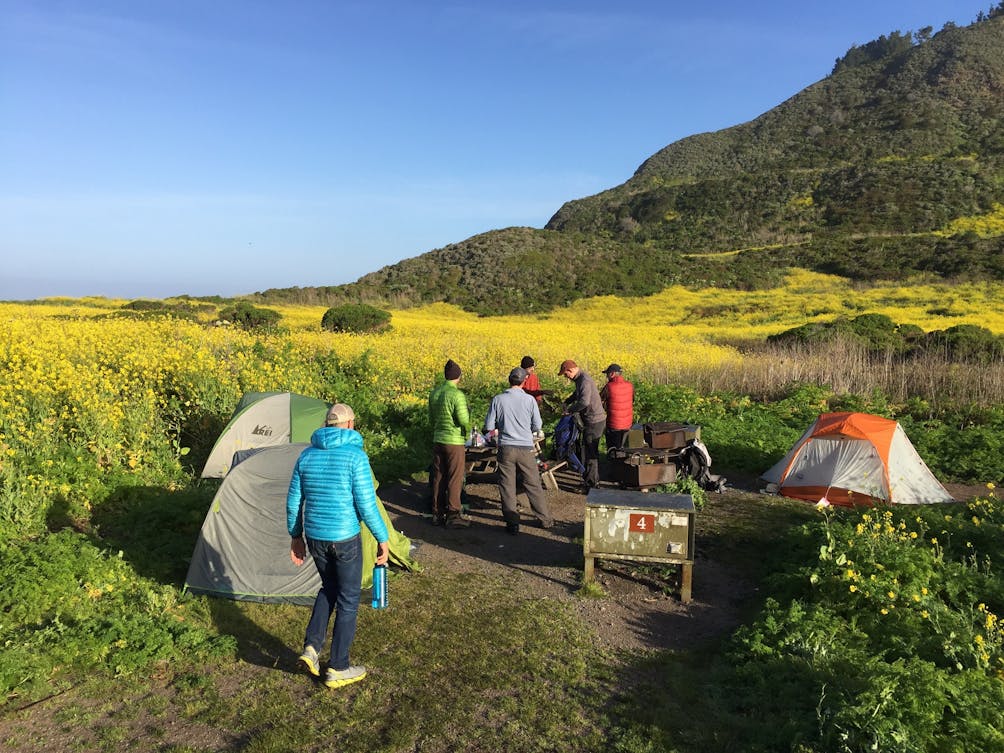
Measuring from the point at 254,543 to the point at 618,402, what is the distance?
18.2 ft

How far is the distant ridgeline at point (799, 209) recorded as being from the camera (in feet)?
159

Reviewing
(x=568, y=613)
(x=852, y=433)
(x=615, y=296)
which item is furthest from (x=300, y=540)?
(x=615, y=296)

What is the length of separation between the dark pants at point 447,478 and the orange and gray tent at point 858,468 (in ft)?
15.3

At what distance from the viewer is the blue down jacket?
429 cm

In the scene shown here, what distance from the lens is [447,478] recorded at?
26.1ft

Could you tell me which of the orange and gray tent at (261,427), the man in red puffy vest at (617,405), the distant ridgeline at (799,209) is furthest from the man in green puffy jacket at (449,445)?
the distant ridgeline at (799,209)

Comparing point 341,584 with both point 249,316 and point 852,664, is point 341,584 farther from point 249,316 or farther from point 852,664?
point 249,316

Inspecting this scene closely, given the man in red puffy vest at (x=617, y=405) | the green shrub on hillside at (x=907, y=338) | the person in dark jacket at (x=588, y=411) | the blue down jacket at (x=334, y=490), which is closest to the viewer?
the blue down jacket at (x=334, y=490)

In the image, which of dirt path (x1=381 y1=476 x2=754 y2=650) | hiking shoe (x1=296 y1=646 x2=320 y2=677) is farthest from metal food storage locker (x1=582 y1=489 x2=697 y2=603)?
hiking shoe (x1=296 y1=646 x2=320 y2=677)

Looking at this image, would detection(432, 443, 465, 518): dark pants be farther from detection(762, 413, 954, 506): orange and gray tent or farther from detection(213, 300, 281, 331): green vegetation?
detection(213, 300, 281, 331): green vegetation

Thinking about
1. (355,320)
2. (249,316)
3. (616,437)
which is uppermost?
(249,316)

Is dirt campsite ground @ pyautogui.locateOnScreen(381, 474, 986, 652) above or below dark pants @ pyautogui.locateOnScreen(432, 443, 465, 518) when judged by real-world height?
below

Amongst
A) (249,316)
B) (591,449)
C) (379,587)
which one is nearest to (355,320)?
(249,316)

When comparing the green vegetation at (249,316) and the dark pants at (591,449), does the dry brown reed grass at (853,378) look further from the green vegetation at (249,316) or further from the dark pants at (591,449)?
the green vegetation at (249,316)
